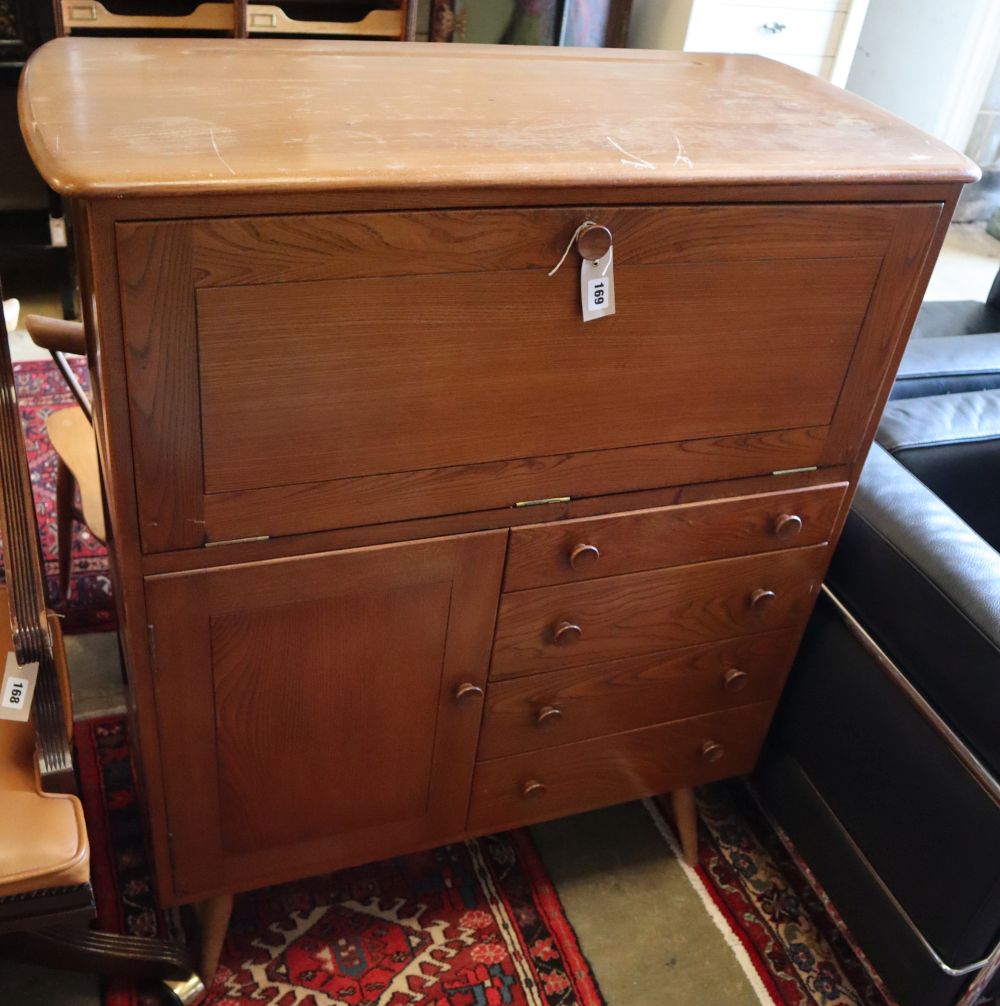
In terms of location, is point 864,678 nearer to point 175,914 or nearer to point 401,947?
point 401,947

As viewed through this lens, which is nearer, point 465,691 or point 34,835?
point 34,835

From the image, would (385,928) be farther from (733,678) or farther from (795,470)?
(795,470)

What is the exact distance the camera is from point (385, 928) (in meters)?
1.57

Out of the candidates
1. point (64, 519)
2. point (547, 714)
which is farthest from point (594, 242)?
point (64, 519)

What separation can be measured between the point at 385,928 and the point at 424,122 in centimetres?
115

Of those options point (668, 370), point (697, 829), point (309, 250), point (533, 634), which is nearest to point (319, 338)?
point (309, 250)

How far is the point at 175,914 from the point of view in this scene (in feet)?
5.11

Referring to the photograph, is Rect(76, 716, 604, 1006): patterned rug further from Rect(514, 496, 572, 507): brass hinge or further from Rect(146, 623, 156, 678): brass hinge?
Rect(514, 496, 572, 507): brass hinge

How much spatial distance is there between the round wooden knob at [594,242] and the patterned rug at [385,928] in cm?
104

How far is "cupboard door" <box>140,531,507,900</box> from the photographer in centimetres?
116

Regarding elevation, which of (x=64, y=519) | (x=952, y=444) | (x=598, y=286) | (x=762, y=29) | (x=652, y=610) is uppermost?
(x=598, y=286)

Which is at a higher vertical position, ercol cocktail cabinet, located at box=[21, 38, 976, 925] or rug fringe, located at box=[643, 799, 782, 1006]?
ercol cocktail cabinet, located at box=[21, 38, 976, 925]

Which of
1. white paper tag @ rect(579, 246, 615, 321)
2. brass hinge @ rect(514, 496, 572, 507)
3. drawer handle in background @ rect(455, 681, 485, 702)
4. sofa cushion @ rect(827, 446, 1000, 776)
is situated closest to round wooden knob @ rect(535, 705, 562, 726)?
drawer handle in background @ rect(455, 681, 485, 702)

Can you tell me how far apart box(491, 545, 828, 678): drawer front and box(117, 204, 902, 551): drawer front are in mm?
156
